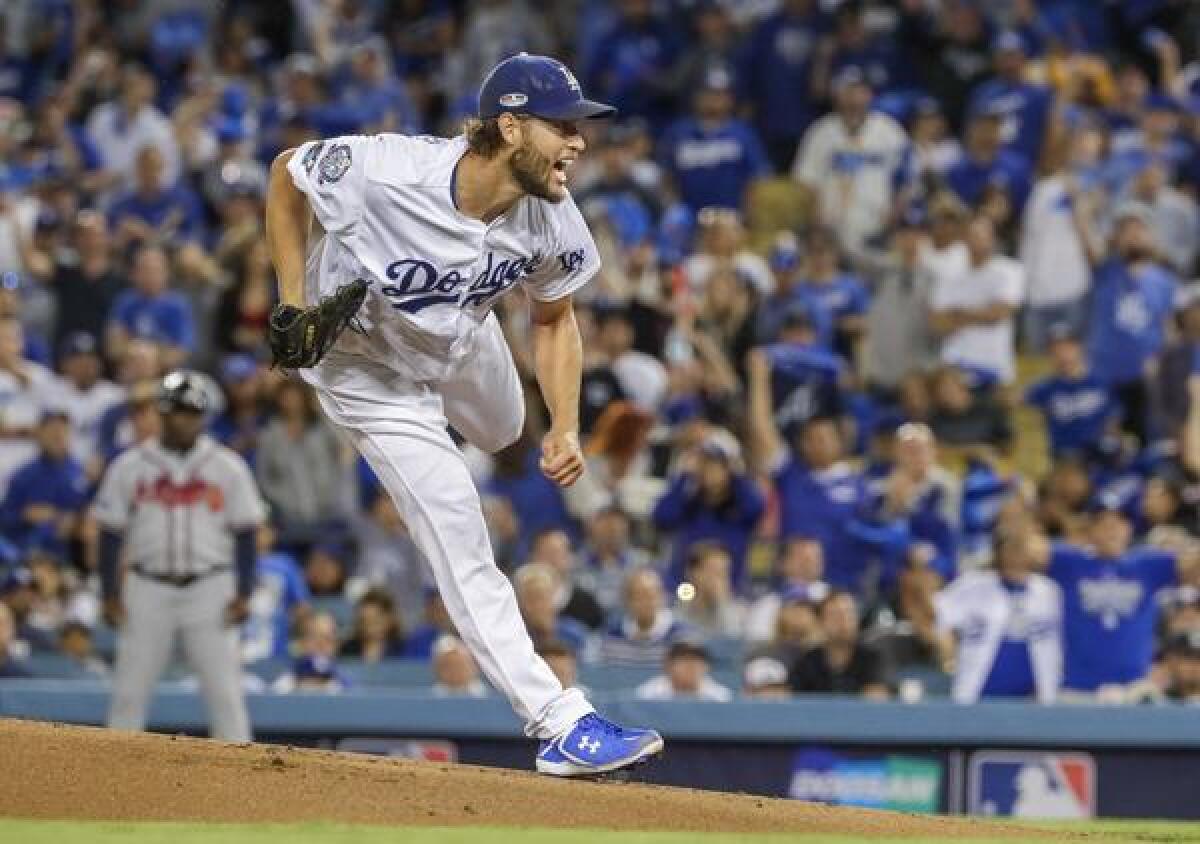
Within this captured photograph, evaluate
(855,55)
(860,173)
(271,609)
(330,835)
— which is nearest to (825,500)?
(271,609)

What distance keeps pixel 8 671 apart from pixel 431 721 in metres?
2.26

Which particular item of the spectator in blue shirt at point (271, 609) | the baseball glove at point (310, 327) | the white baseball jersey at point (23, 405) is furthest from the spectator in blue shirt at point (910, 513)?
the baseball glove at point (310, 327)

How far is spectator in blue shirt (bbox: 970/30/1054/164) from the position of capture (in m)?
15.7

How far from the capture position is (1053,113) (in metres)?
15.7

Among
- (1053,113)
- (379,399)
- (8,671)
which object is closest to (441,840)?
(379,399)

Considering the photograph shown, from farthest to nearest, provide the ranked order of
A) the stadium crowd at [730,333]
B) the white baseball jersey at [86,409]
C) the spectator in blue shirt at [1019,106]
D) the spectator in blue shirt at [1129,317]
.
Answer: the spectator in blue shirt at [1019,106]
the spectator in blue shirt at [1129,317]
the white baseball jersey at [86,409]
the stadium crowd at [730,333]

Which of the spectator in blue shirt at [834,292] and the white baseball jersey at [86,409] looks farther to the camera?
the spectator in blue shirt at [834,292]

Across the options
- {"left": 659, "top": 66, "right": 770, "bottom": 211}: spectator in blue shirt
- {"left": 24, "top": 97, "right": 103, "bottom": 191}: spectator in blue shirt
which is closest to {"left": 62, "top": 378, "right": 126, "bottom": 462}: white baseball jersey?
{"left": 24, "top": 97, "right": 103, "bottom": 191}: spectator in blue shirt

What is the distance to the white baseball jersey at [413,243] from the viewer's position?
6750mm

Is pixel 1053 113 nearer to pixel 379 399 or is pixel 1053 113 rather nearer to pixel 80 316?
pixel 80 316

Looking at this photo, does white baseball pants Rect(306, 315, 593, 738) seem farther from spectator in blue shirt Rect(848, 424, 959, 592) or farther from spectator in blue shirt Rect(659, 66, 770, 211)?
spectator in blue shirt Rect(659, 66, 770, 211)

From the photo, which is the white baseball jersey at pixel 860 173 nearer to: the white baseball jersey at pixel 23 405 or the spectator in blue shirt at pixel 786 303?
the spectator in blue shirt at pixel 786 303

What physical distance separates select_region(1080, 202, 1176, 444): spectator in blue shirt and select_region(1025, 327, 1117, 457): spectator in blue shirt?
30 cm

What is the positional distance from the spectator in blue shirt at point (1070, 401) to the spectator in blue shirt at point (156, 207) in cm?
539
